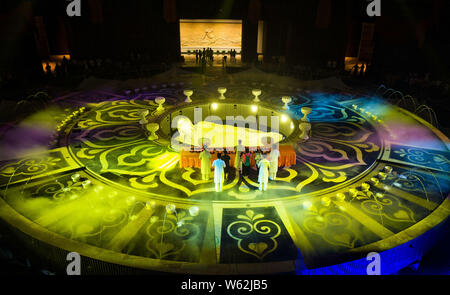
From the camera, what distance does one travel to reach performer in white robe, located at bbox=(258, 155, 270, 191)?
23.0ft

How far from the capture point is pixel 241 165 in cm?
780

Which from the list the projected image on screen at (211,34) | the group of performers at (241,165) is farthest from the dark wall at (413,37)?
the group of performers at (241,165)

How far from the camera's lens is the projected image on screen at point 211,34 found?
20969 millimetres

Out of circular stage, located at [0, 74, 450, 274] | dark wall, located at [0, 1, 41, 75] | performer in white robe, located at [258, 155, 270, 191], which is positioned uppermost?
dark wall, located at [0, 1, 41, 75]

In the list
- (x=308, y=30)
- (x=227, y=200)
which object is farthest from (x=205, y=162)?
(x=308, y=30)

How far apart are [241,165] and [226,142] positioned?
3.39m

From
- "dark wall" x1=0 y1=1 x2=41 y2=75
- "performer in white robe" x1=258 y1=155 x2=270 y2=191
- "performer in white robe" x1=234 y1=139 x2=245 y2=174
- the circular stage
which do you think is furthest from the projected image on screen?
"performer in white robe" x1=258 y1=155 x2=270 y2=191

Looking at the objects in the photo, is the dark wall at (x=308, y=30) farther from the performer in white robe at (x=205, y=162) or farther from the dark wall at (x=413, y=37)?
the performer in white robe at (x=205, y=162)

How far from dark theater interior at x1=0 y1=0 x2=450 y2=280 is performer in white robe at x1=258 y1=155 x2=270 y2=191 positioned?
29mm

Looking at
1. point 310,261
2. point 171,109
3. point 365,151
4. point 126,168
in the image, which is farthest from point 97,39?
point 310,261

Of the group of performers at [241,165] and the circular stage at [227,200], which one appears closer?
the circular stage at [227,200]

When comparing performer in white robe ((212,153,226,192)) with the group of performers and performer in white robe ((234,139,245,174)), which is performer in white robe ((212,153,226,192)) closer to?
the group of performers

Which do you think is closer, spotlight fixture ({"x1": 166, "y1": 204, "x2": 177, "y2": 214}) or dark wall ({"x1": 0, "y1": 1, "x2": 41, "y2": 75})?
spotlight fixture ({"x1": 166, "y1": 204, "x2": 177, "y2": 214})

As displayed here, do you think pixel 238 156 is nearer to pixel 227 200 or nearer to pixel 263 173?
pixel 263 173
